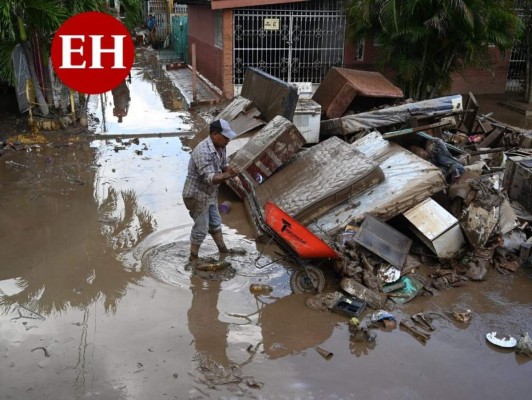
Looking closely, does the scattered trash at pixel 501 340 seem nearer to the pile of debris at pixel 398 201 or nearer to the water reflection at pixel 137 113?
the pile of debris at pixel 398 201

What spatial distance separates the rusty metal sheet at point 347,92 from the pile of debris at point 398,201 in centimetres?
139

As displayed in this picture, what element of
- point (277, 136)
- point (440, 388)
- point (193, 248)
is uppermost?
point (277, 136)

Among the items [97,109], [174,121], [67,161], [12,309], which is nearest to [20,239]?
[12,309]

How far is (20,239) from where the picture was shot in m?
6.62

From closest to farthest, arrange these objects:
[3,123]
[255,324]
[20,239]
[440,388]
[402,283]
Answer: [440,388] → [255,324] → [402,283] → [20,239] → [3,123]

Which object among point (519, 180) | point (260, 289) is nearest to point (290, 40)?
point (519, 180)

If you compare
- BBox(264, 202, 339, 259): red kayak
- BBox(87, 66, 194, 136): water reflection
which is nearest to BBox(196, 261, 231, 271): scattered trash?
BBox(264, 202, 339, 259): red kayak

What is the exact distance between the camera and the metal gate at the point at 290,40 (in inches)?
579

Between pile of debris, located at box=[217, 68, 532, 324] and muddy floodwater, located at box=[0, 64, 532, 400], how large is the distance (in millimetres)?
318

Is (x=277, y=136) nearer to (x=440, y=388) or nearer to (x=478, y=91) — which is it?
(x=440, y=388)

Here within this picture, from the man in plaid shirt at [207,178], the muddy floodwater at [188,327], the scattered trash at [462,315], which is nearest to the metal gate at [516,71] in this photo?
the muddy floodwater at [188,327]

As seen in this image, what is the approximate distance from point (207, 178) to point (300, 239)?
122cm

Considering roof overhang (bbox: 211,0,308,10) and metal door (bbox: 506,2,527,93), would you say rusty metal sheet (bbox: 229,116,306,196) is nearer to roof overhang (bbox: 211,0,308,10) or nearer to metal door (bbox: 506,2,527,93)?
roof overhang (bbox: 211,0,308,10)

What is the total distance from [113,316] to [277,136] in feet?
11.9
